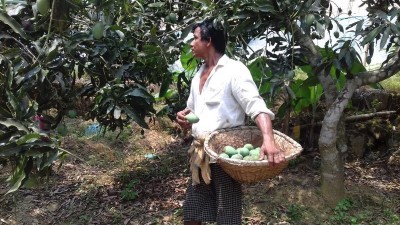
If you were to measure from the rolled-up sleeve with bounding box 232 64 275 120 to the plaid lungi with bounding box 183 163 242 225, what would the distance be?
34cm

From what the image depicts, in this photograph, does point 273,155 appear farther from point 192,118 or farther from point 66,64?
point 66,64

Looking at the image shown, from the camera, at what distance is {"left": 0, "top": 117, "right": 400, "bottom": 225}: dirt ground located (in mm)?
3180

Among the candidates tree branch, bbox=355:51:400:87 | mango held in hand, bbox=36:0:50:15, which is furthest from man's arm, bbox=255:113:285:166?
tree branch, bbox=355:51:400:87

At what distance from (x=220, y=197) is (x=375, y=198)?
1.56 metres

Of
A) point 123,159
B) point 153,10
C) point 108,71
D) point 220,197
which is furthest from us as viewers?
point 123,159

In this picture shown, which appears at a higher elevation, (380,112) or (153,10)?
(153,10)

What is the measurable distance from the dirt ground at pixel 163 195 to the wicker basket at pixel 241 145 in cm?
104

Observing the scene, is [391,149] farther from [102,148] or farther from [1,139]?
[1,139]

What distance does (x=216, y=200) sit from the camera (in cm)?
234

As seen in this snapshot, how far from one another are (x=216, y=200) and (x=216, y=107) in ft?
1.53

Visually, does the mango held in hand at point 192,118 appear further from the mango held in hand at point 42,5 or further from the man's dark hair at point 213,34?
the mango held in hand at point 42,5

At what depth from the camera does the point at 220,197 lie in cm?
224

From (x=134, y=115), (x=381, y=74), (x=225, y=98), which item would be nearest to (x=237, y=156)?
(x=225, y=98)

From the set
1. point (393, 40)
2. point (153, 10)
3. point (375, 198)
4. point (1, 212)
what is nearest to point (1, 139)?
point (153, 10)
